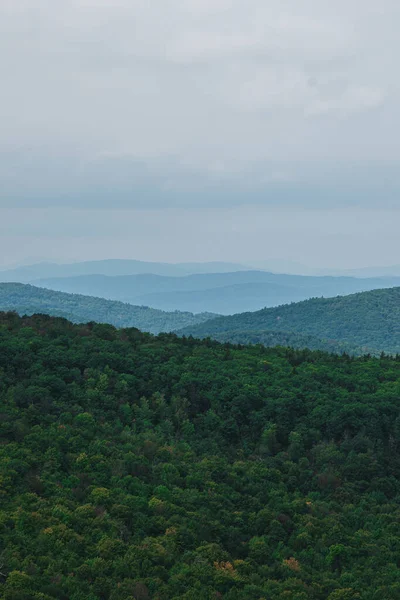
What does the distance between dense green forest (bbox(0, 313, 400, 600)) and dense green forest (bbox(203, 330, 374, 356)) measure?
80.9 meters

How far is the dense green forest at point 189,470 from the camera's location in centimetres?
2583

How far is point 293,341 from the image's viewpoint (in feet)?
477

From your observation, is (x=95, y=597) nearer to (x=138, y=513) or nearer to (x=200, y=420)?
(x=138, y=513)

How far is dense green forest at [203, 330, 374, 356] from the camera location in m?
135

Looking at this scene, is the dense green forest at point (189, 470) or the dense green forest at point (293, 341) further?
the dense green forest at point (293, 341)

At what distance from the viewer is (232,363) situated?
49.9 metres

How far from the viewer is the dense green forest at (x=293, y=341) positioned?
135 meters

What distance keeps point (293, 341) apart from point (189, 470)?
112 m

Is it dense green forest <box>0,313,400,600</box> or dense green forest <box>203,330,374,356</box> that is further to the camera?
dense green forest <box>203,330,374,356</box>

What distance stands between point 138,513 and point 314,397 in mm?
17942

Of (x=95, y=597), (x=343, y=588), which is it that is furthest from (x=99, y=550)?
(x=343, y=588)

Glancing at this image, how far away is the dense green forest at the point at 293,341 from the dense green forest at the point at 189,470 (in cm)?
8090

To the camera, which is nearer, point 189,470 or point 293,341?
point 189,470

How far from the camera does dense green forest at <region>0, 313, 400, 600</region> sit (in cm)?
2583
